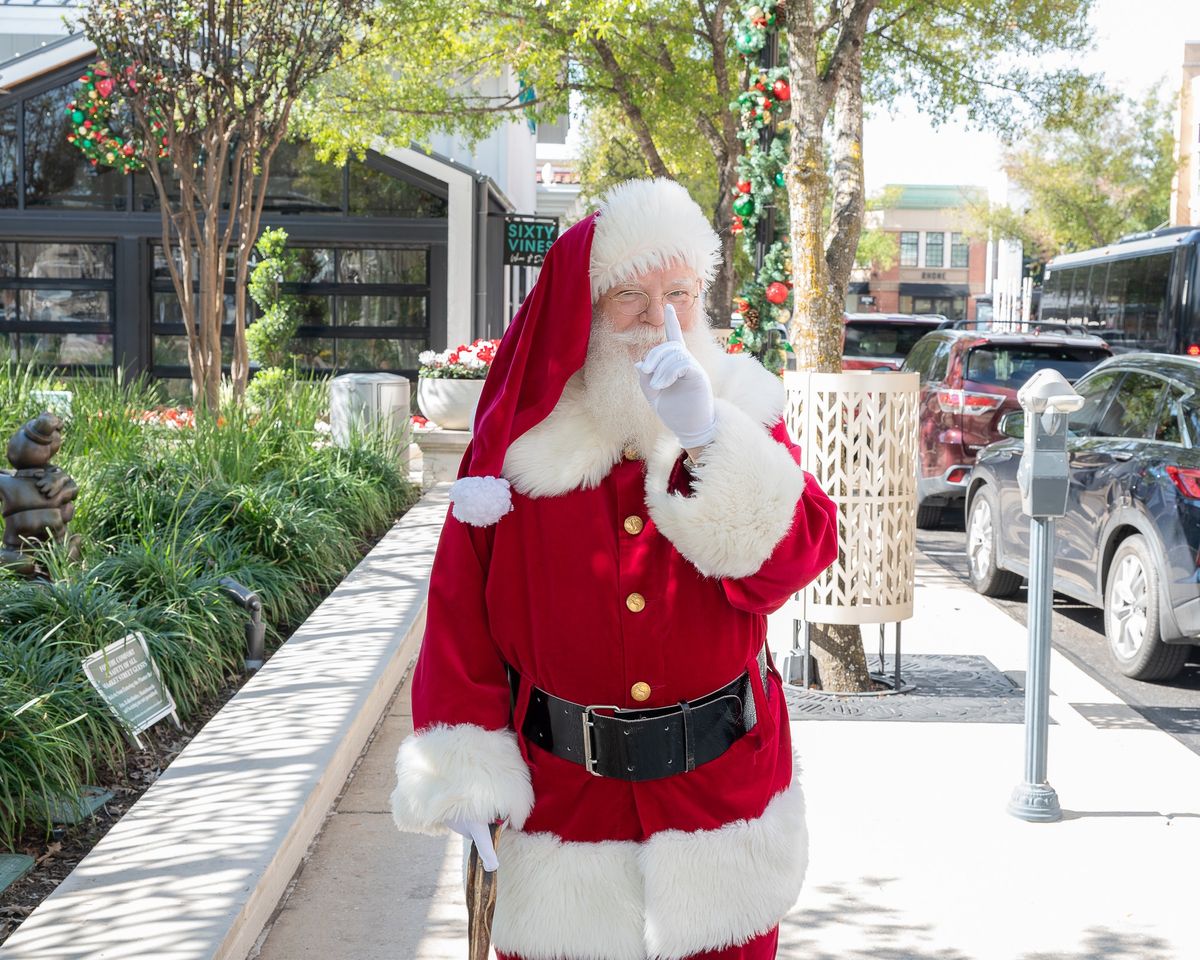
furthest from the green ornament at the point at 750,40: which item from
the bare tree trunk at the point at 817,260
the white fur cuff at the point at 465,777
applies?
the white fur cuff at the point at 465,777

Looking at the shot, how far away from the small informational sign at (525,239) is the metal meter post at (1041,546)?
1665cm

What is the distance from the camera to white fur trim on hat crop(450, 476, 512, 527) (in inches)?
102

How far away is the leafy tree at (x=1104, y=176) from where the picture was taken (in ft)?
148

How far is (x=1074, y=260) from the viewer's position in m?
28.6

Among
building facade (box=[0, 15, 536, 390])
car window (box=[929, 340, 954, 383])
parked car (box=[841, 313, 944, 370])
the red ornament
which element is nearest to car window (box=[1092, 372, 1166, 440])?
the red ornament

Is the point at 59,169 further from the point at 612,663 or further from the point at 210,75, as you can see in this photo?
the point at 612,663

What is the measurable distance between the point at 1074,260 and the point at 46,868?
27168 millimetres

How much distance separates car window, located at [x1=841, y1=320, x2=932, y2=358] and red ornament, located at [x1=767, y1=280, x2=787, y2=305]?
37.5 ft

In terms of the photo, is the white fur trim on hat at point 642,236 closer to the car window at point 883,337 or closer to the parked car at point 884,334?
the parked car at point 884,334

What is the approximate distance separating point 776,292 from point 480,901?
6996mm

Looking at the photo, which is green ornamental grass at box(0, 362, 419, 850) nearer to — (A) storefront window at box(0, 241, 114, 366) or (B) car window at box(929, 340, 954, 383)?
(B) car window at box(929, 340, 954, 383)

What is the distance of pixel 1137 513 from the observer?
7543mm

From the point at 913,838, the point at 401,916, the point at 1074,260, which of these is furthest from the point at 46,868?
the point at 1074,260

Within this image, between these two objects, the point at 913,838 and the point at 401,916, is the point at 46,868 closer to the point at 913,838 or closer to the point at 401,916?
Result: the point at 401,916
